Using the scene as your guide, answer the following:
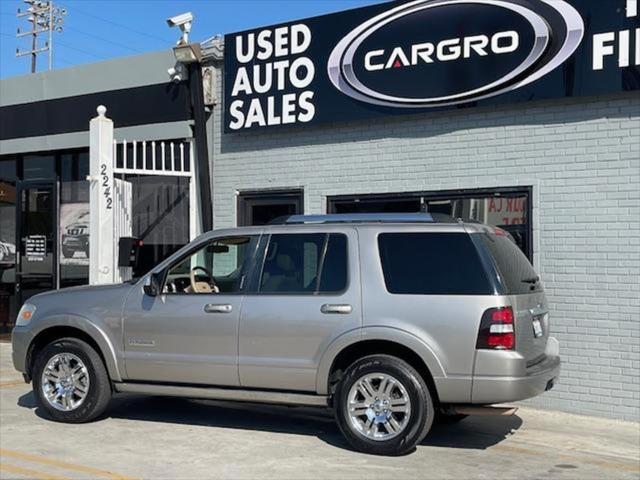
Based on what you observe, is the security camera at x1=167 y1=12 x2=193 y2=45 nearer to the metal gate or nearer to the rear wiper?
the metal gate

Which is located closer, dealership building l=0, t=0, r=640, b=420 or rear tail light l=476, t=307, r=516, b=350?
rear tail light l=476, t=307, r=516, b=350

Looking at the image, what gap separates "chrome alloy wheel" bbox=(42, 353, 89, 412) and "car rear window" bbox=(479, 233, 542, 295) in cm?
401

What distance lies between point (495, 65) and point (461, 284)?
368cm

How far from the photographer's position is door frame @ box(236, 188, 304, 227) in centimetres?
1060

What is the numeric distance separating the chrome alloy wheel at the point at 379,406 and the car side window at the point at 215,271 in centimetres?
149

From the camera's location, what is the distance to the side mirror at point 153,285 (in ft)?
23.6

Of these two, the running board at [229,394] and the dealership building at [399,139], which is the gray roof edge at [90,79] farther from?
the running board at [229,394]

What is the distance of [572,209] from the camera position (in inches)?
337

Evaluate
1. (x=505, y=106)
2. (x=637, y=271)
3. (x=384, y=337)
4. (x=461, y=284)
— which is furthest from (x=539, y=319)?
(x=505, y=106)

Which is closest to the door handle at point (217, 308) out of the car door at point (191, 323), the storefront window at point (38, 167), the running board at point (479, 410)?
the car door at point (191, 323)

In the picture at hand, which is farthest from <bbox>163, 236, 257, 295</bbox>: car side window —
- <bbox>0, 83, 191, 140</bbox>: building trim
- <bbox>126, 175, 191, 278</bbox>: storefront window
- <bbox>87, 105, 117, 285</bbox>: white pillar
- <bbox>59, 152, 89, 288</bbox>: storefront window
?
<bbox>59, 152, 89, 288</bbox>: storefront window

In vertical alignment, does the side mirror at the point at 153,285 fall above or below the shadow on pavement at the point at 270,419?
above

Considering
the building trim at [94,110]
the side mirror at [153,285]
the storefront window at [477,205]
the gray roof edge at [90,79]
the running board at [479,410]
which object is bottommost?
the running board at [479,410]

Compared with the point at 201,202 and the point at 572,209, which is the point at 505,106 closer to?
the point at 572,209
